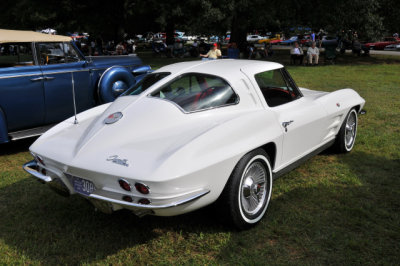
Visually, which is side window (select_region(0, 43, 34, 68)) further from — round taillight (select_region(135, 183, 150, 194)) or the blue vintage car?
round taillight (select_region(135, 183, 150, 194))

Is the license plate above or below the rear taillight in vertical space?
below

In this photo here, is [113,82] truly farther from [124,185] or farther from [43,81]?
[124,185]

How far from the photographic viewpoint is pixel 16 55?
5.84 metres

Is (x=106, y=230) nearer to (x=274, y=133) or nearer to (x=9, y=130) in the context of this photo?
(x=274, y=133)

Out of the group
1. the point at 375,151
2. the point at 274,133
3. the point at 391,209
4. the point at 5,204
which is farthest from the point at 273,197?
the point at 5,204

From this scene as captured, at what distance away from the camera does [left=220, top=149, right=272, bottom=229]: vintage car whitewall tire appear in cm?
310

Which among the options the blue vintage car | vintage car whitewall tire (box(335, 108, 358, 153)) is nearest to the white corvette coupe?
vintage car whitewall tire (box(335, 108, 358, 153))

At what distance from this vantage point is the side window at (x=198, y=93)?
3486 millimetres

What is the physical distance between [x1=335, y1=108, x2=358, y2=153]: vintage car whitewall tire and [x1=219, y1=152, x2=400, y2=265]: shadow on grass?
0.61 metres

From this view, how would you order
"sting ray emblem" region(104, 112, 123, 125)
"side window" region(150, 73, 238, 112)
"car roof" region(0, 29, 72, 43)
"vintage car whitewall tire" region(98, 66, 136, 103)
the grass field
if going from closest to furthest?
the grass field
"sting ray emblem" region(104, 112, 123, 125)
"side window" region(150, 73, 238, 112)
"car roof" region(0, 29, 72, 43)
"vintage car whitewall tire" region(98, 66, 136, 103)

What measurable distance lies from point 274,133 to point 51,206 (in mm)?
2502

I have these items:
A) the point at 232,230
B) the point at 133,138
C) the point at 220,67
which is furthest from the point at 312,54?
the point at 133,138

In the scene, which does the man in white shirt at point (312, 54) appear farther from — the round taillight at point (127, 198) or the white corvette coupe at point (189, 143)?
the round taillight at point (127, 198)

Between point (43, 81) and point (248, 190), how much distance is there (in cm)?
417
